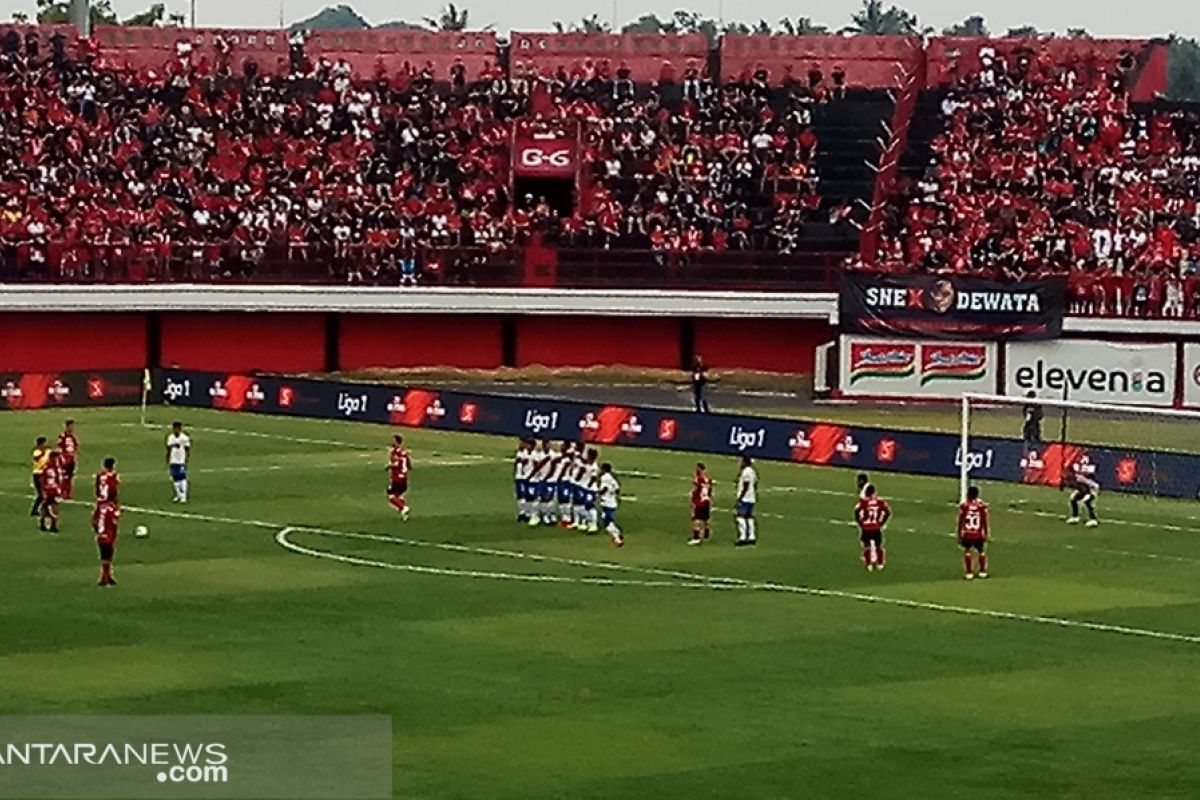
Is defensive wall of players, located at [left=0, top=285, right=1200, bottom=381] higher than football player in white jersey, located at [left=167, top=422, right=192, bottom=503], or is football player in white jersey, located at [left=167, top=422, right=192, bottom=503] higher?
defensive wall of players, located at [left=0, top=285, right=1200, bottom=381]

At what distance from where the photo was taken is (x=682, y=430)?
2406 inches

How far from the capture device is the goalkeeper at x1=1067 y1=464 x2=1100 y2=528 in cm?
5116

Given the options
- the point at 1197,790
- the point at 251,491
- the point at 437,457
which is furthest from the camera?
the point at 437,457

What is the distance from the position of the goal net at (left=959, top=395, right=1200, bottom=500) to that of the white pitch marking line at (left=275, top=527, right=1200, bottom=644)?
587 cm

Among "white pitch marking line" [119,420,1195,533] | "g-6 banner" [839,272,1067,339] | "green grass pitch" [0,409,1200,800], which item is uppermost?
"g-6 banner" [839,272,1067,339]

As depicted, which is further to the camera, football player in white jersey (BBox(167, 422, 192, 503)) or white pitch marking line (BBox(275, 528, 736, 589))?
football player in white jersey (BBox(167, 422, 192, 503))

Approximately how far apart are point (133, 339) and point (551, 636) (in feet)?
143

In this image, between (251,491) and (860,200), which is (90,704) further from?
(860,200)

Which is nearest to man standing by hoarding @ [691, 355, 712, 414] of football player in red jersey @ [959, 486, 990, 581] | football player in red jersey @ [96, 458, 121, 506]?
football player in red jersey @ [959, 486, 990, 581]

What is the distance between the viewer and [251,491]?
56.0m

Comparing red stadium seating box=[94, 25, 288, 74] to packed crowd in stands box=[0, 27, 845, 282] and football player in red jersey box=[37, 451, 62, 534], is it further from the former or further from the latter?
football player in red jersey box=[37, 451, 62, 534]

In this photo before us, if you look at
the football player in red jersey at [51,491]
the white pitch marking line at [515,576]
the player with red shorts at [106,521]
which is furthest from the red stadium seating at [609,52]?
the player with red shorts at [106,521]

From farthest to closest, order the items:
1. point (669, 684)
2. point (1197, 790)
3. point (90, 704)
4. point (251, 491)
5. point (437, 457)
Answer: point (437, 457) → point (251, 491) → point (669, 684) → point (90, 704) → point (1197, 790)

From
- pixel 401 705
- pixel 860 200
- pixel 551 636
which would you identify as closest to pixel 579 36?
pixel 860 200
